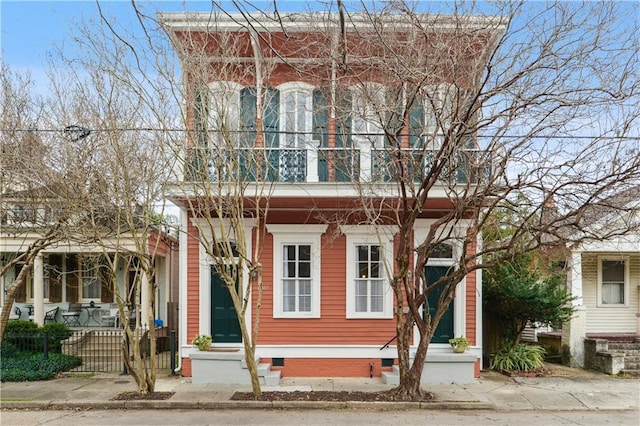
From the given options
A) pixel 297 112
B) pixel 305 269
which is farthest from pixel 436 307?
pixel 297 112

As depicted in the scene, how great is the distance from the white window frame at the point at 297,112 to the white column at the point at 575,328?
7747mm

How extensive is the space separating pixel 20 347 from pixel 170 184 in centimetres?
743

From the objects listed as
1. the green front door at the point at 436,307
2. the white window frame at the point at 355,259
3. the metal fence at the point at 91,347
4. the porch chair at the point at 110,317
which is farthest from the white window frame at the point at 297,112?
the porch chair at the point at 110,317

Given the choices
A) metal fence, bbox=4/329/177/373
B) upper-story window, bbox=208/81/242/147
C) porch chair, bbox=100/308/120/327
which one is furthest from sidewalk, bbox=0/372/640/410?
porch chair, bbox=100/308/120/327

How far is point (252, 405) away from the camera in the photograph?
34.0ft

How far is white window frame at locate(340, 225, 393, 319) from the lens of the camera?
43.6 ft

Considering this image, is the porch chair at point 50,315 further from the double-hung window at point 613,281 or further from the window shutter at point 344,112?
the double-hung window at point 613,281

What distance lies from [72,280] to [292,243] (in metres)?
11.4

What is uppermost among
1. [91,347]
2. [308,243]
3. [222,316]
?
[308,243]

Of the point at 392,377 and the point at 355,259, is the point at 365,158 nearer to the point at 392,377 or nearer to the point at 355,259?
the point at 355,259

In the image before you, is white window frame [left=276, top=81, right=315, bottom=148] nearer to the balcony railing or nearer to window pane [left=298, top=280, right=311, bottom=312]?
the balcony railing

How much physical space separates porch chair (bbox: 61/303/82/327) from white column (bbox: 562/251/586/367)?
15.9 meters

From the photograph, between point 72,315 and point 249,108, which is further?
point 72,315

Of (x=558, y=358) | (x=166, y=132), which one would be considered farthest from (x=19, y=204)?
(x=558, y=358)
